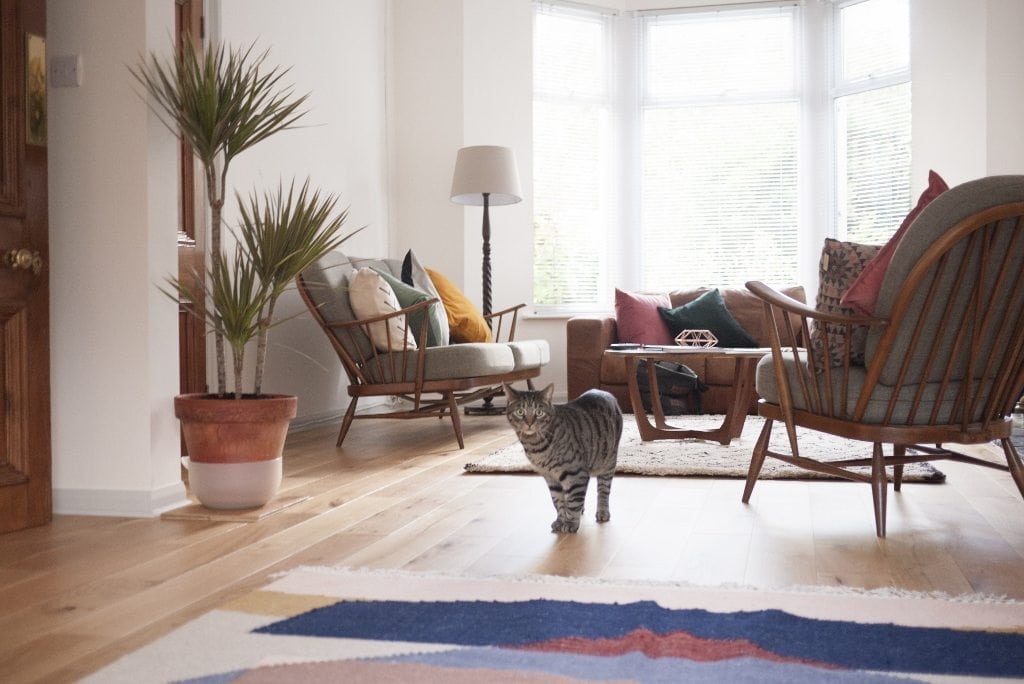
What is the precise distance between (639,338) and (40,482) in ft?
12.8

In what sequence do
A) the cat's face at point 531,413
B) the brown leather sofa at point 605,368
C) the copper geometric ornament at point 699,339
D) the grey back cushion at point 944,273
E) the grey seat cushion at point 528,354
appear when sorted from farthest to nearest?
the brown leather sofa at point 605,368 → the grey seat cushion at point 528,354 → the copper geometric ornament at point 699,339 → the cat's face at point 531,413 → the grey back cushion at point 944,273

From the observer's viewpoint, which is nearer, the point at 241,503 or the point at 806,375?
the point at 806,375

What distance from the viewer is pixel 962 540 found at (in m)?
2.43

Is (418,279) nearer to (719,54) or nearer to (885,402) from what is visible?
(885,402)

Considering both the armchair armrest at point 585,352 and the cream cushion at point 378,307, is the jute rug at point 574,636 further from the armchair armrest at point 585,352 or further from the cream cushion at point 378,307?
the armchair armrest at point 585,352

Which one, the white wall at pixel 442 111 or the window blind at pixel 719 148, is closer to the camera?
the white wall at pixel 442 111

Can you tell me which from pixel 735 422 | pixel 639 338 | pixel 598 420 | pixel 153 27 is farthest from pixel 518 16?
pixel 598 420

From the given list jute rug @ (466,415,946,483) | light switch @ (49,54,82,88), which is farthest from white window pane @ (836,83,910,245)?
light switch @ (49,54,82,88)

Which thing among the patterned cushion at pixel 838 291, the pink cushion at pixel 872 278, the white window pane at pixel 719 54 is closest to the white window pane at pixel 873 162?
the white window pane at pixel 719 54

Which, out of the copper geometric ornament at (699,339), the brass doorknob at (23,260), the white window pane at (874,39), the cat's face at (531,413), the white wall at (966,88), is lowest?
the cat's face at (531,413)

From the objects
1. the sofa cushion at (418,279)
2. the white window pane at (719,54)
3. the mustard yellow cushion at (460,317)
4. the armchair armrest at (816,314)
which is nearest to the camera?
the armchair armrest at (816,314)

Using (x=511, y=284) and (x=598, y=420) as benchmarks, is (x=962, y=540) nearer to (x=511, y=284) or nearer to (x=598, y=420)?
(x=598, y=420)

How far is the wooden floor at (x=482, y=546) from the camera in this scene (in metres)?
1.87

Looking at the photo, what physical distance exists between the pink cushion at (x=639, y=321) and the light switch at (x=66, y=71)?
3.78m
